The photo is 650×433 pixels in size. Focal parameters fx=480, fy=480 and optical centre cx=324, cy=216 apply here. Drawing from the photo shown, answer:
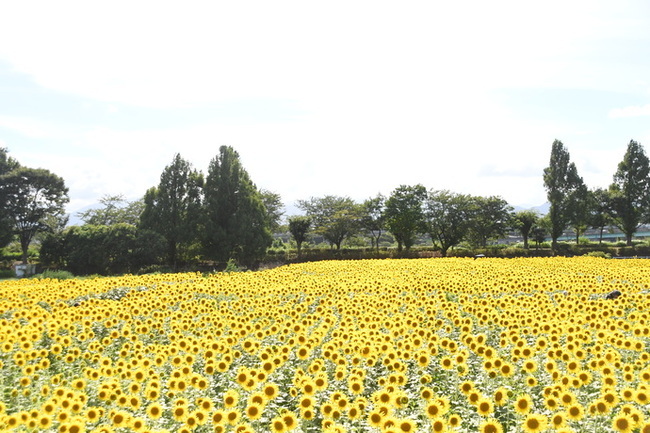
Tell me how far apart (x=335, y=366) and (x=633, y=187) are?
5812 centimetres

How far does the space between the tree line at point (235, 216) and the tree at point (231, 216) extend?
0.08m

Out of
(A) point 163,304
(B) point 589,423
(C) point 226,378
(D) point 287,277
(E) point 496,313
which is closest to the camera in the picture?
(B) point 589,423

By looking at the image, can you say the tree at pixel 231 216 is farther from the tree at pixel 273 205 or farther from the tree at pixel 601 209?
the tree at pixel 601 209

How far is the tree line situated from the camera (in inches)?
1395

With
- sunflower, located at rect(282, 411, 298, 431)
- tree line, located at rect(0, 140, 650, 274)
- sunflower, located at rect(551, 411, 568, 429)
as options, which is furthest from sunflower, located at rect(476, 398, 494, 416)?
tree line, located at rect(0, 140, 650, 274)

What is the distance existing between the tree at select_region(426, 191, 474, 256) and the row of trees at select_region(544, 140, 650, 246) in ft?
27.8

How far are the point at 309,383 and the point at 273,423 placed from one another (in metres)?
0.91

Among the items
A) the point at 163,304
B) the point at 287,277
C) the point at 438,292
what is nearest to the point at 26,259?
the point at 287,277

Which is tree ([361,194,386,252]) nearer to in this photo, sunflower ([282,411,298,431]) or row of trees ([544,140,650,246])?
row of trees ([544,140,650,246])

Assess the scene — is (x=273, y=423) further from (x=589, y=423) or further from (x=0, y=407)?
(x=589, y=423)

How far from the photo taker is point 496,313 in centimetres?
879

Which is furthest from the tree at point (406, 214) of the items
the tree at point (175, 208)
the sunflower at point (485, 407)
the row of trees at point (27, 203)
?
the sunflower at point (485, 407)

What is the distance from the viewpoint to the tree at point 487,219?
5078 cm

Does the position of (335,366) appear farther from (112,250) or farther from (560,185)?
(560,185)
